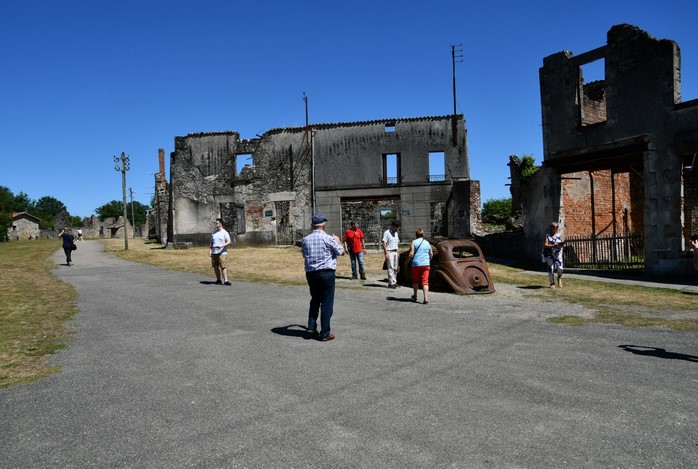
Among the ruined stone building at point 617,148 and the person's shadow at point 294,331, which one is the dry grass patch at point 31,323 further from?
the ruined stone building at point 617,148

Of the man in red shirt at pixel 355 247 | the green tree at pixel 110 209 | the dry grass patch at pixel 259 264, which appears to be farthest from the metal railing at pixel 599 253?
the green tree at pixel 110 209

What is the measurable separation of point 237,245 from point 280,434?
29.1m

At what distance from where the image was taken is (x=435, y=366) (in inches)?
239

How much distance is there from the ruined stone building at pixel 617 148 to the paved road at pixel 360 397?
359 inches

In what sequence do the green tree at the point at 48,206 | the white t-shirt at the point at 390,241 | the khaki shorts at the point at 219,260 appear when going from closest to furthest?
the khaki shorts at the point at 219,260 → the white t-shirt at the point at 390,241 → the green tree at the point at 48,206

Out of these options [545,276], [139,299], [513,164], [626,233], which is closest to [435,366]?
[139,299]

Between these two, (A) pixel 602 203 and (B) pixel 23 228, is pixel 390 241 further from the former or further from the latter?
(B) pixel 23 228

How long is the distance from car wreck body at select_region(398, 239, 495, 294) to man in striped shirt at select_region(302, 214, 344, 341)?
5939mm

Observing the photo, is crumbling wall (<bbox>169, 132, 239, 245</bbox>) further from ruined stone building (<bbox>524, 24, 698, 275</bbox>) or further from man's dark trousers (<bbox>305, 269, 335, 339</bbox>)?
man's dark trousers (<bbox>305, 269, 335, 339</bbox>)

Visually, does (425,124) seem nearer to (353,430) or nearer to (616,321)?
(616,321)

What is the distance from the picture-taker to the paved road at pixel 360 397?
3.77 m

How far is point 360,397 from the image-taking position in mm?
4961

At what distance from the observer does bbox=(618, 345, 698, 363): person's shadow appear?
6.44 metres

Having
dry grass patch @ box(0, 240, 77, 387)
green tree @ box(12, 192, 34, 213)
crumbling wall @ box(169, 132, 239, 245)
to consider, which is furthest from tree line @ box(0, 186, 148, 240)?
dry grass patch @ box(0, 240, 77, 387)
